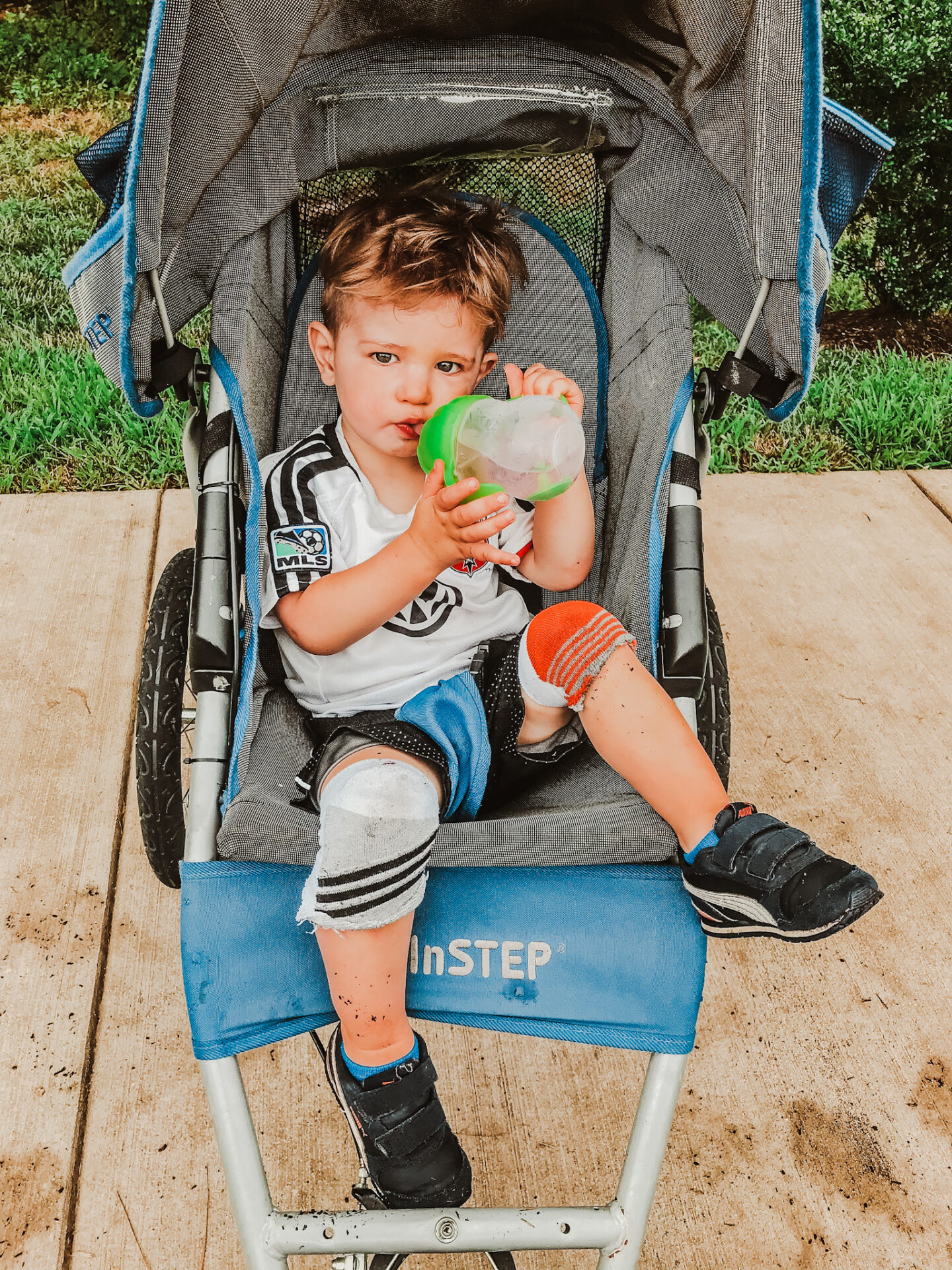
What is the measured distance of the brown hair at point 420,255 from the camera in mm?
1771

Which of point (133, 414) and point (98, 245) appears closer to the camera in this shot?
point (98, 245)

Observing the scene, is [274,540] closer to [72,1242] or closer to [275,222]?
[275,222]

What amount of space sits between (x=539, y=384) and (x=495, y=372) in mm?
513

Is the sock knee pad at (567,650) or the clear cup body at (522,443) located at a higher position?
the clear cup body at (522,443)

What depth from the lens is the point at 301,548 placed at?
1.74m

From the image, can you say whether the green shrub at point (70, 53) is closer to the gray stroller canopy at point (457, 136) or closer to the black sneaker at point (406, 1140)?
the gray stroller canopy at point (457, 136)

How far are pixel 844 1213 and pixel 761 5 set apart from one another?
181 centimetres

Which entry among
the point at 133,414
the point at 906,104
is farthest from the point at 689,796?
the point at 906,104

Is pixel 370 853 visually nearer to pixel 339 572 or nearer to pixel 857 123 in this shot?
pixel 339 572

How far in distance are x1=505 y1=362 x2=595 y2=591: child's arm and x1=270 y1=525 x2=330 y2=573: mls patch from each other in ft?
1.17

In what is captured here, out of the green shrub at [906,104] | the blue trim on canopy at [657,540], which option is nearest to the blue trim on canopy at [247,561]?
the blue trim on canopy at [657,540]

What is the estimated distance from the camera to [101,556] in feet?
9.77

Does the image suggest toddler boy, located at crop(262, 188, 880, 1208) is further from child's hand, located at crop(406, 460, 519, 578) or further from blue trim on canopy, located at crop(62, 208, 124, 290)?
blue trim on canopy, located at crop(62, 208, 124, 290)

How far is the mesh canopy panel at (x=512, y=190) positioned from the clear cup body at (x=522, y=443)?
766 mm
